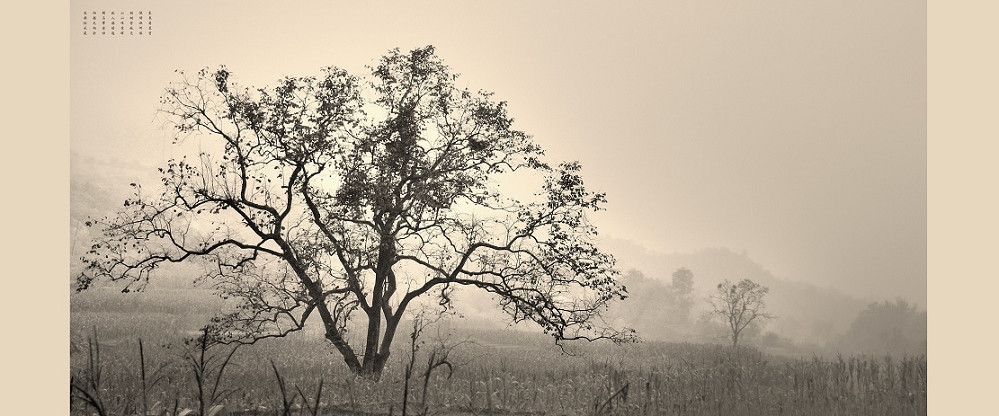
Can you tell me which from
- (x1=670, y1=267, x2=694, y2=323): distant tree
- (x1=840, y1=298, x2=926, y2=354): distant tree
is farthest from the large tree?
(x1=670, y1=267, x2=694, y2=323): distant tree

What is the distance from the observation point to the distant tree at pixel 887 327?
1684 inches

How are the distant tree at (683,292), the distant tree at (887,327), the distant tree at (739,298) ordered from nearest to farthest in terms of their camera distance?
the distant tree at (887,327) → the distant tree at (739,298) → the distant tree at (683,292)

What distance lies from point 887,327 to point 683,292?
28.8m

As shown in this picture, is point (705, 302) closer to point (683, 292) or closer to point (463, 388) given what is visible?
point (683, 292)

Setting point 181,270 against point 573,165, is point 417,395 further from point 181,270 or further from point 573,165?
point 181,270

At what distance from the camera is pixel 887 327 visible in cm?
4506

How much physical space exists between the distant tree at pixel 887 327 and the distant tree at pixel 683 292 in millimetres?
24474

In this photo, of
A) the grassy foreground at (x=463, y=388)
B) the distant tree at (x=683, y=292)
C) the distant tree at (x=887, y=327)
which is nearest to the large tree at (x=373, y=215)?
the grassy foreground at (x=463, y=388)

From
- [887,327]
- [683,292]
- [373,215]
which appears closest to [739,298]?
→ [887,327]

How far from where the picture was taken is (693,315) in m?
79.8

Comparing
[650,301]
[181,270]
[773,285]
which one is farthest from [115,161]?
[773,285]

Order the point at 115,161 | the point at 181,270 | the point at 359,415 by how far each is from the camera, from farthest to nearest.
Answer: the point at 115,161 → the point at 181,270 → the point at 359,415

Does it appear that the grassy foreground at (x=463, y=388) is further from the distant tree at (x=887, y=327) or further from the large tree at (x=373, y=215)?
the distant tree at (x=887, y=327)

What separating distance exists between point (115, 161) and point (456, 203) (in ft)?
369
